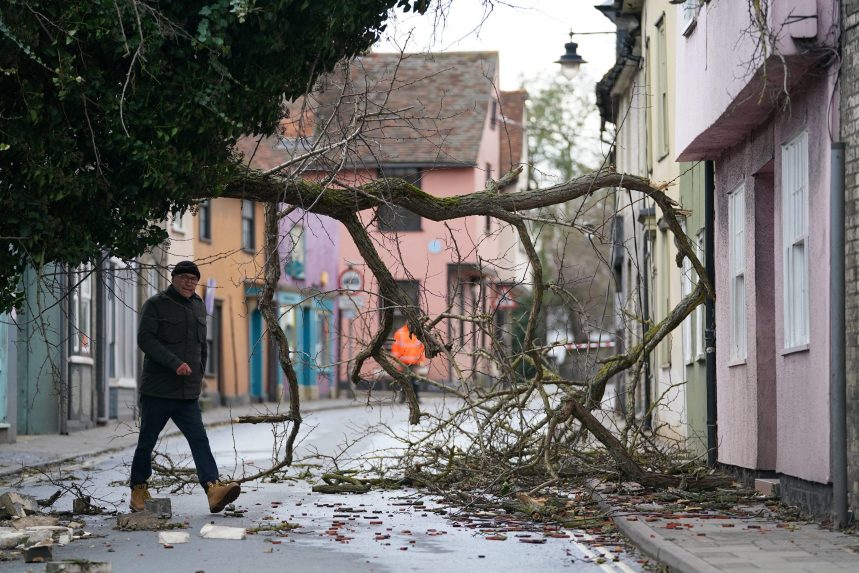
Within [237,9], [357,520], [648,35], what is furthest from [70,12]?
[648,35]

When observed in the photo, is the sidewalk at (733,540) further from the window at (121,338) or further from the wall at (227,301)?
the wall at (227,301)

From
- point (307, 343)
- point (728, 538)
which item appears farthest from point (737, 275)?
point (307, 343)

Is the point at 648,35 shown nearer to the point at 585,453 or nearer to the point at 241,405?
the point at 585,453

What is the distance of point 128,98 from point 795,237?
540cm

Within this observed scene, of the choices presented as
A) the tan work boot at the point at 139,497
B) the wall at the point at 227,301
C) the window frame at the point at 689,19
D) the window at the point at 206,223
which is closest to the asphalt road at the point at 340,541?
the tan work boot at the point at 139,497

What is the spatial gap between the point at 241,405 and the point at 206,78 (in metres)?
31.3

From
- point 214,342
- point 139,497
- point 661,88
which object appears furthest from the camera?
point 214,342

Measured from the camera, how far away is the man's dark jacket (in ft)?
41.6

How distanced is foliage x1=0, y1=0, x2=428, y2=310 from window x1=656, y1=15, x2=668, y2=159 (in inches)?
444

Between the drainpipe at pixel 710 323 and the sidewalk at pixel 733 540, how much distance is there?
3.69m

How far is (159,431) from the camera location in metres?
12.6

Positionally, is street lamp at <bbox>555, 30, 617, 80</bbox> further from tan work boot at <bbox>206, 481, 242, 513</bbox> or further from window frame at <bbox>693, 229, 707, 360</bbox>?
tan work boot at <bbox>206, 481, 242, 513</bbox>

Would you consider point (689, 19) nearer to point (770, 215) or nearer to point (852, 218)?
point (770, 215)

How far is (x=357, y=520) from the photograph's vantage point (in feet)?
40.8
